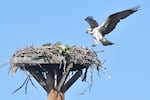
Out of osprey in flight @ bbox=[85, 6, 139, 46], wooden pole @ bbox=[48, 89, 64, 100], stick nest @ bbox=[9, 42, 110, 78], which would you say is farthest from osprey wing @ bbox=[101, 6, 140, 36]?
wooden pole @ bbox=[48, 89, 64, 100]

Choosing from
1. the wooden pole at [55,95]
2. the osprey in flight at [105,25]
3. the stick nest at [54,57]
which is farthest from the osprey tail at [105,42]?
the wooden pole at [55,95]

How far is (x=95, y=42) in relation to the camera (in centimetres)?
1227

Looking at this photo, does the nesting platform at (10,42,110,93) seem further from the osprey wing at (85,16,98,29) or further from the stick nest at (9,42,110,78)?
the osprey wing at (85,16,98,29)

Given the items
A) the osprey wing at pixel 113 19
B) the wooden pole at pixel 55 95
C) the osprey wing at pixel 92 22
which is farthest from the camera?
the osprey wing at pixel 92 22

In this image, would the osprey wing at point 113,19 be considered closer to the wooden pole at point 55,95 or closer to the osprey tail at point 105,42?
the osprey tail at point 105,42

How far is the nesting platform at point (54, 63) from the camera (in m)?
10.1

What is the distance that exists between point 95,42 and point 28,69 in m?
2.55

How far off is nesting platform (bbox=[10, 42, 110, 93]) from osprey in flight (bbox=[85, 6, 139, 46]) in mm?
1256

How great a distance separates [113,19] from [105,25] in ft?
1.53

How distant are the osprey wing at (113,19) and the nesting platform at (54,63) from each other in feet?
4.10

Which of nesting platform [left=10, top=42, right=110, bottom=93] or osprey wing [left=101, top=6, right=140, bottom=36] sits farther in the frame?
osprey wing [left=101, top=6, right=140, bottom=36]

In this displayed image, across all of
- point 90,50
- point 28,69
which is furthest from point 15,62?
point 90,50

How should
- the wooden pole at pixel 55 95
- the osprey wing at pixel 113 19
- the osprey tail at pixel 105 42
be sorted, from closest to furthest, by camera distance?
the wooden pole at pixel 55 95 < the osprey wing at pixel 113 19 < the osprey tail at pixel 105 42

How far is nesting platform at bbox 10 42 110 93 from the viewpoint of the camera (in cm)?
1007
